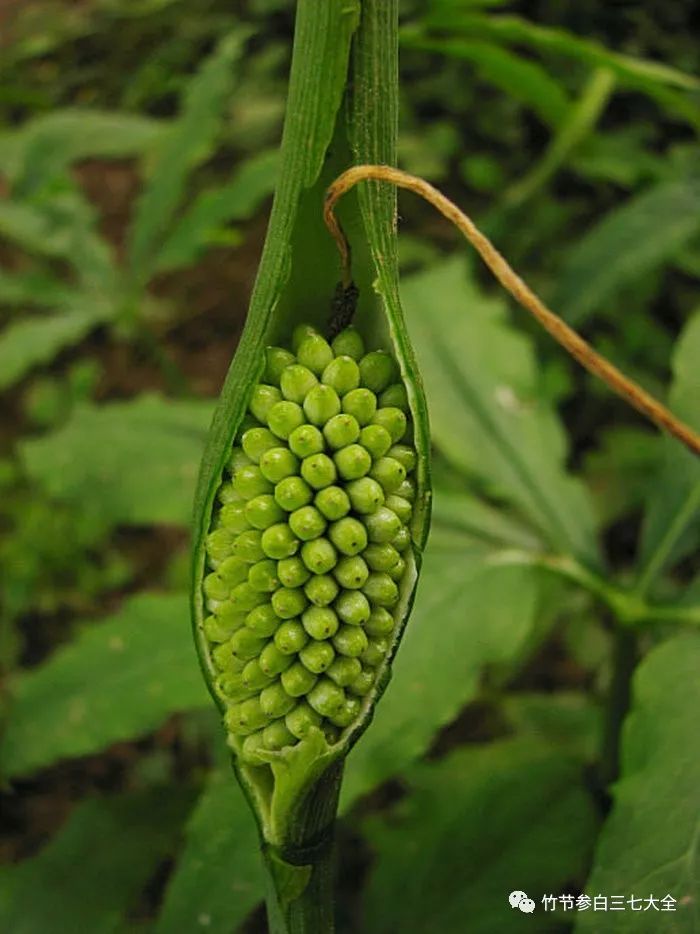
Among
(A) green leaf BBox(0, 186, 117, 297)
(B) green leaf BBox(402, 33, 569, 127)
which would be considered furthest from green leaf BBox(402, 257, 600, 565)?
(A) green leaf BBox(0, 186, 117, 297)

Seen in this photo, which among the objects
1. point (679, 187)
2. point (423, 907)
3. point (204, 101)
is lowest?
point (423, 907)

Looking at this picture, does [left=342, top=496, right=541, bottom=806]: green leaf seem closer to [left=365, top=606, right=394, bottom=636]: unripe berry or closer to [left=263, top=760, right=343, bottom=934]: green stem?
[left=263, top=760, right=343, bottom=934]: green stem

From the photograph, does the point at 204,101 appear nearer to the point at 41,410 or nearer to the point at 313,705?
the point at 41,410

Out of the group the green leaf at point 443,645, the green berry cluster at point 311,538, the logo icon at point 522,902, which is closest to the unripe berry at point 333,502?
the green berry cluster at point 311,538

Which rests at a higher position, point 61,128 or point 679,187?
point 61,128

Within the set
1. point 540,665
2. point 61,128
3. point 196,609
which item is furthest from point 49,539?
point 196,609

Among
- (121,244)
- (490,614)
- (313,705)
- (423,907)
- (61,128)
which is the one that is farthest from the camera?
(121,244)

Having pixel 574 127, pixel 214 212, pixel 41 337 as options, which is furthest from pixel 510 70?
pixel 41 337
